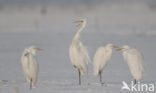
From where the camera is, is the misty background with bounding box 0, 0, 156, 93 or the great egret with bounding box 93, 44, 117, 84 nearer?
the misty background with bounding box 0, 0, 156, 93

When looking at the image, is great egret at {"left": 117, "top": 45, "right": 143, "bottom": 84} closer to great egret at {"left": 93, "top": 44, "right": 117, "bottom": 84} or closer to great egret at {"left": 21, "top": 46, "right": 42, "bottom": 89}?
great egret at {"left": 93, "top": 44, "right": 117, "bottom": 84}

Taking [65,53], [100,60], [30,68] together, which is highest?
[65,53]

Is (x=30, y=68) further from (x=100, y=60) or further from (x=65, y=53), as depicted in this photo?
(x=65, y=53)

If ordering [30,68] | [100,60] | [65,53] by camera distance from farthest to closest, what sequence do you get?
[65,53]
[100,60]
[30,68]

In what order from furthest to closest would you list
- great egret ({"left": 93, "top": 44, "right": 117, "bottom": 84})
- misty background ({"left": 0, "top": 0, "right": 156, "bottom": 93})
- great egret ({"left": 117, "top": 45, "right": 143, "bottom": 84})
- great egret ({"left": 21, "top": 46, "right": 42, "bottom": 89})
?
great egret ({"left": 93, "top": 44, "right": 117, "bottom": 84}), great egret ({"left": 117, "top": 45, "right": 143, "bottom": 84}), misty background ({"left": 0, "top": 0, "right": 156, "bottom": 93}), great egret ({"left": 21, "top": 46, "right": 42, "bottom": 89})

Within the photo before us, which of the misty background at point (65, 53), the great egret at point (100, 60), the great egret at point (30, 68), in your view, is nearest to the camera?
the great egret at point (30, 68)

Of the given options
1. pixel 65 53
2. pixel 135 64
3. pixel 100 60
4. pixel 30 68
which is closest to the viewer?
pixel 30 68

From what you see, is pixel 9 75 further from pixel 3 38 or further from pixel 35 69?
pixel 3 38

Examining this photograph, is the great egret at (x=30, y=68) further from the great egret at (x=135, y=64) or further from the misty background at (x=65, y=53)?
the great egret at (x=135, y=64)

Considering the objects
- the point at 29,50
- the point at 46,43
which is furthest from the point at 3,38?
the point at 29,50

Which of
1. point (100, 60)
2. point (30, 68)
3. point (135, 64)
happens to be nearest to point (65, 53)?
point (100, 60)

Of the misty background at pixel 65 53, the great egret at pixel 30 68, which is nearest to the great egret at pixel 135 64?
the misty background at pixel 65 53

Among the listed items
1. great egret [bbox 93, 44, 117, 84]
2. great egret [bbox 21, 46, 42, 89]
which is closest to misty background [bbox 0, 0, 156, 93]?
great egret [bbox 21, 46, 42, 89]

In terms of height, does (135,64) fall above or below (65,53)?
below
